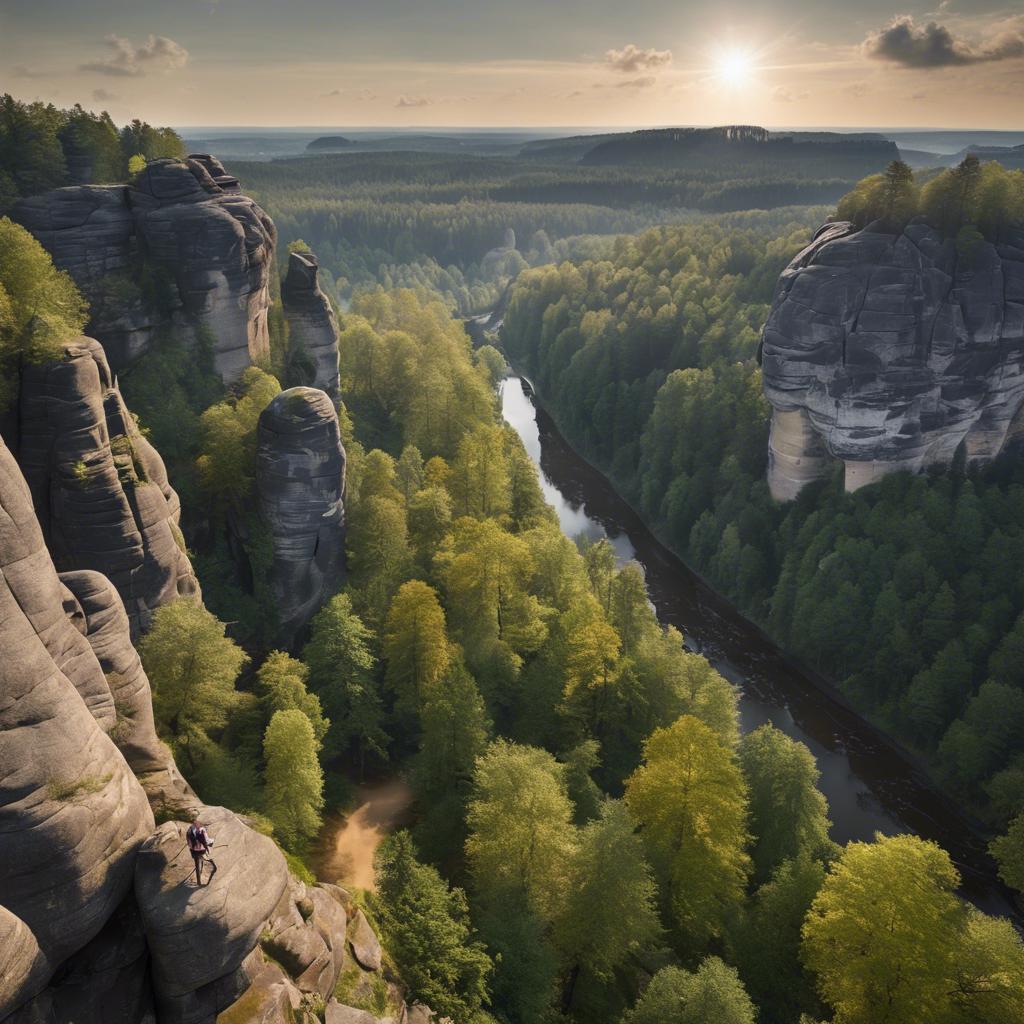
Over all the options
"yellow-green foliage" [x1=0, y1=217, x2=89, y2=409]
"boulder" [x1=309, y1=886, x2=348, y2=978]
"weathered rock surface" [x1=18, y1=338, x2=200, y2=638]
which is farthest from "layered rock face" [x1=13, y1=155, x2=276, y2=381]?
"boulder" [x1=309, y1=886, x2=348, y2=978]

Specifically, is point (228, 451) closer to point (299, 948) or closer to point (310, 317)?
point (310, 317)

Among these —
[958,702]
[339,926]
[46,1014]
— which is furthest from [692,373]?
[46,1014]

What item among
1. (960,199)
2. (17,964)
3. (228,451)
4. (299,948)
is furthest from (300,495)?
(960,199)

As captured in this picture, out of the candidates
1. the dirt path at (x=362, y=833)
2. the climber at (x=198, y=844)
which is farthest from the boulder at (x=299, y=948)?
the dirt path at (x=362, y=833)

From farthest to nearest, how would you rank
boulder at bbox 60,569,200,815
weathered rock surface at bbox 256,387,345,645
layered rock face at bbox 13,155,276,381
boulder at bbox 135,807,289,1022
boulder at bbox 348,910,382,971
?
layered rock face at bbox 13,155,276,381 < weathered rock surface at bbox 256,387,345,645 < boulder at bbox 348,910,382,971 < boulder at bbox 60,569,200,815 < boulder at bbox 135,807,289,1022

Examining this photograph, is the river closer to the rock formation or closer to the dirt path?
the dirt path

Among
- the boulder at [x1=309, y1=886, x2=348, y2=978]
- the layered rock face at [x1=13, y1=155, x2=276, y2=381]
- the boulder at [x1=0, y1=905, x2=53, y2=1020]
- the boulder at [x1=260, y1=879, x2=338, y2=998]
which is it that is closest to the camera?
the boulder at [x1=0, y1=905, x2=53, y2=1020]
